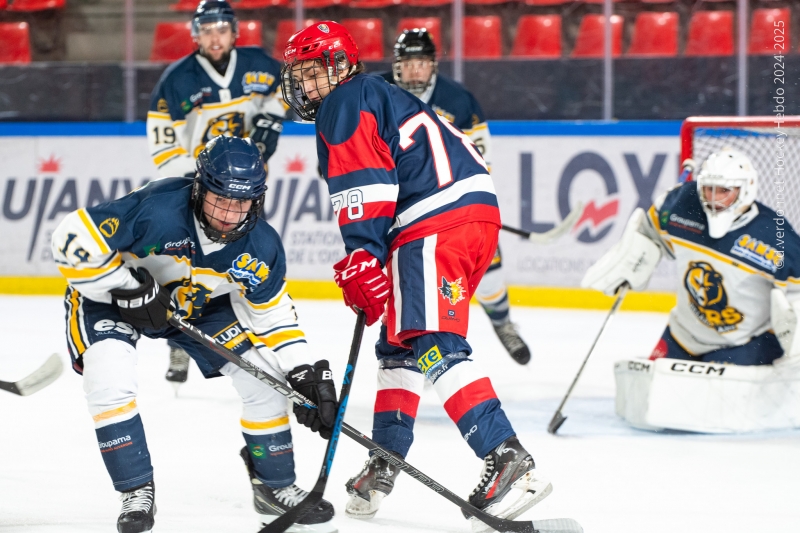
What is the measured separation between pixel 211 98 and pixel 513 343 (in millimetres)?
1537

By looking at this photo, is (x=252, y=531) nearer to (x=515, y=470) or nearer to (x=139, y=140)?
(x=515, y=470)

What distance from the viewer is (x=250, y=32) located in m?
6.41

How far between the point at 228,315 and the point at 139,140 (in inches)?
148

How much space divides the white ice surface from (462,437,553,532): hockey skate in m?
0.20

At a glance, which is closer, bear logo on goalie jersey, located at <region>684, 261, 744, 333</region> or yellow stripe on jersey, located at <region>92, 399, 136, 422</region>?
yellow stripe on jersey, located at <region>92, 399, 136, 422</region>

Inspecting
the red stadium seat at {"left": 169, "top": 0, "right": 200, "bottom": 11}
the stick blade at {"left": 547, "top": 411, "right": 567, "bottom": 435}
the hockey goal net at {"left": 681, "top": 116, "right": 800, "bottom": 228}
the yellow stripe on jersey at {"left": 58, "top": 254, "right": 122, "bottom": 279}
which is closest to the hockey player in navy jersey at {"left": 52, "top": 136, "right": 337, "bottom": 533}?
the yellow stripe on jersey at {"left": 58, "top": 254, "right": 122, "bottom": 279}

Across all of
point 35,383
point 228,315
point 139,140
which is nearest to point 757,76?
point 139,140

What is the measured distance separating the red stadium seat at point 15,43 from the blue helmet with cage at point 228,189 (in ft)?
15.6

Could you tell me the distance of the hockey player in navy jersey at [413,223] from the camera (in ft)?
7.33

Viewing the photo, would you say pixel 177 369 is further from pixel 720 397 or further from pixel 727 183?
pixel 727 183

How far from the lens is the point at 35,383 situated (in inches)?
94.9

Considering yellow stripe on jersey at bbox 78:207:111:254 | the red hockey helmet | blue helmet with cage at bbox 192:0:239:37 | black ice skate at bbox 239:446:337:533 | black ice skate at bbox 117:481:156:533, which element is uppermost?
blue helmet with cage at bbox 192:0:239:37

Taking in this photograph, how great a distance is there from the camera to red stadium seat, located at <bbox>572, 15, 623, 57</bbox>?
580cm

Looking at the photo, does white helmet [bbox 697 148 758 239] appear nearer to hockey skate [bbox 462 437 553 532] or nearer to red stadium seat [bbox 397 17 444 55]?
hockey skate [bbox 462 437 553 532]
